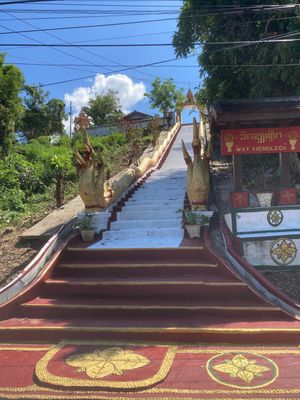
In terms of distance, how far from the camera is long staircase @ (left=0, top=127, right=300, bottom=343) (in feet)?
14.6

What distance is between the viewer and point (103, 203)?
7.22 metres

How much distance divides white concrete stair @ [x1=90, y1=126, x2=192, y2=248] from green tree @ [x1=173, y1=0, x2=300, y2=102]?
309 centimetres

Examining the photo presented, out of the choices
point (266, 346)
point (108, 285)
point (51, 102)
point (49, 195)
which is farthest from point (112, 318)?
point (51, 102)

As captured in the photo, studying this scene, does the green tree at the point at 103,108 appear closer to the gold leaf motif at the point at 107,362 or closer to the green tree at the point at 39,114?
the green tree at the point at 39,114

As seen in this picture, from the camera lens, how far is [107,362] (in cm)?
393

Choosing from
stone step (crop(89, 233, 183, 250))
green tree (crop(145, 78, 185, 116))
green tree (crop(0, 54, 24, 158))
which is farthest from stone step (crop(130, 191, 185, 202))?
green tree (crop(145, 78, 185, 116))

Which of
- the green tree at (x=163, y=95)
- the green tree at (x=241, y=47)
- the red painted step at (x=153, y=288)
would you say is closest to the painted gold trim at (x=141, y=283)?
the red painted step at (x=153, y=288)

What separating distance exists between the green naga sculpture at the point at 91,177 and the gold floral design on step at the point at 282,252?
121 inches

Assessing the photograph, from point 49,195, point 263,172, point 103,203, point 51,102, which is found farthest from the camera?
point 51,102

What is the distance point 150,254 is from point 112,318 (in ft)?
4.40

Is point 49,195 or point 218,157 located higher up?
point 218,157

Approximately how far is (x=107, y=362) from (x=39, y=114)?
112 ft

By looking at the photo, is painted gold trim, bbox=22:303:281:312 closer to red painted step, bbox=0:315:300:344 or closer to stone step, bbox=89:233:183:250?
red painted step, bbox=0:315:300:344

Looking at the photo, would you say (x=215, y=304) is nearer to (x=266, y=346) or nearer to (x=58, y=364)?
(x=266, y=346)
